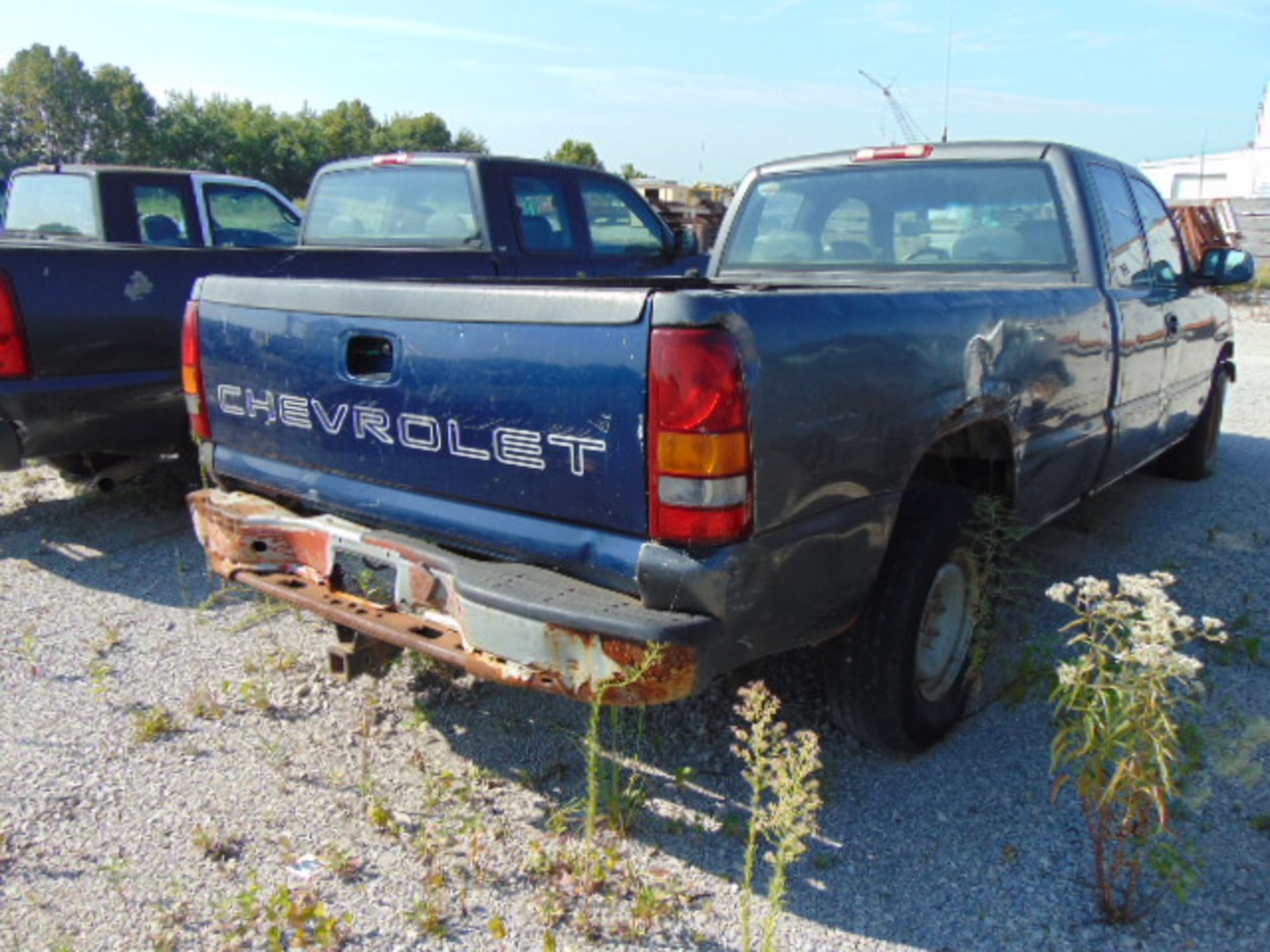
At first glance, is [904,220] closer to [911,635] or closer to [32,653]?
[911,635]

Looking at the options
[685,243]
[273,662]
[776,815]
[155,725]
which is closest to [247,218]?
[685,243]

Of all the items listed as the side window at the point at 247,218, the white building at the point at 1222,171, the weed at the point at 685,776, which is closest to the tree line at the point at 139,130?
the white building at the point at 1222,171

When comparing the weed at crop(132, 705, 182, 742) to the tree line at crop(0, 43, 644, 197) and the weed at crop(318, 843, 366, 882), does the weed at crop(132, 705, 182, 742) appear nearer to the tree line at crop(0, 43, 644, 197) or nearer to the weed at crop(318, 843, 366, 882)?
the weed at crop(318, 843, 366, 882)

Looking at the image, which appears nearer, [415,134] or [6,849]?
[6,849]

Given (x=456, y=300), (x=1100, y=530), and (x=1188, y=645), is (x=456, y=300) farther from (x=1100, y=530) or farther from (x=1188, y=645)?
(x=1100, y=530)

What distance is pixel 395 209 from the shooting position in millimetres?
6598

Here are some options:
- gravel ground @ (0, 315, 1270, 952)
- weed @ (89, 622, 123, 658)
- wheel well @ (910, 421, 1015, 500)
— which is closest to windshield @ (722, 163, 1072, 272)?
wheel well @ (910, 421, 1015, 500)

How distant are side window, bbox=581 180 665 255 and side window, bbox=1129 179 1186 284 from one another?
3.51 m

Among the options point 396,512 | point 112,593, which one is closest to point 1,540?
point 112,593

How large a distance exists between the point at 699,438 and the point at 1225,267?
402 centimetres

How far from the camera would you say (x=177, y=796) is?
2840mm

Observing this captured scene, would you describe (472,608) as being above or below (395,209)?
below

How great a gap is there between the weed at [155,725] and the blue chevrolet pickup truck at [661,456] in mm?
535

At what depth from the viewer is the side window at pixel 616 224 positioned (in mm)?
7105
